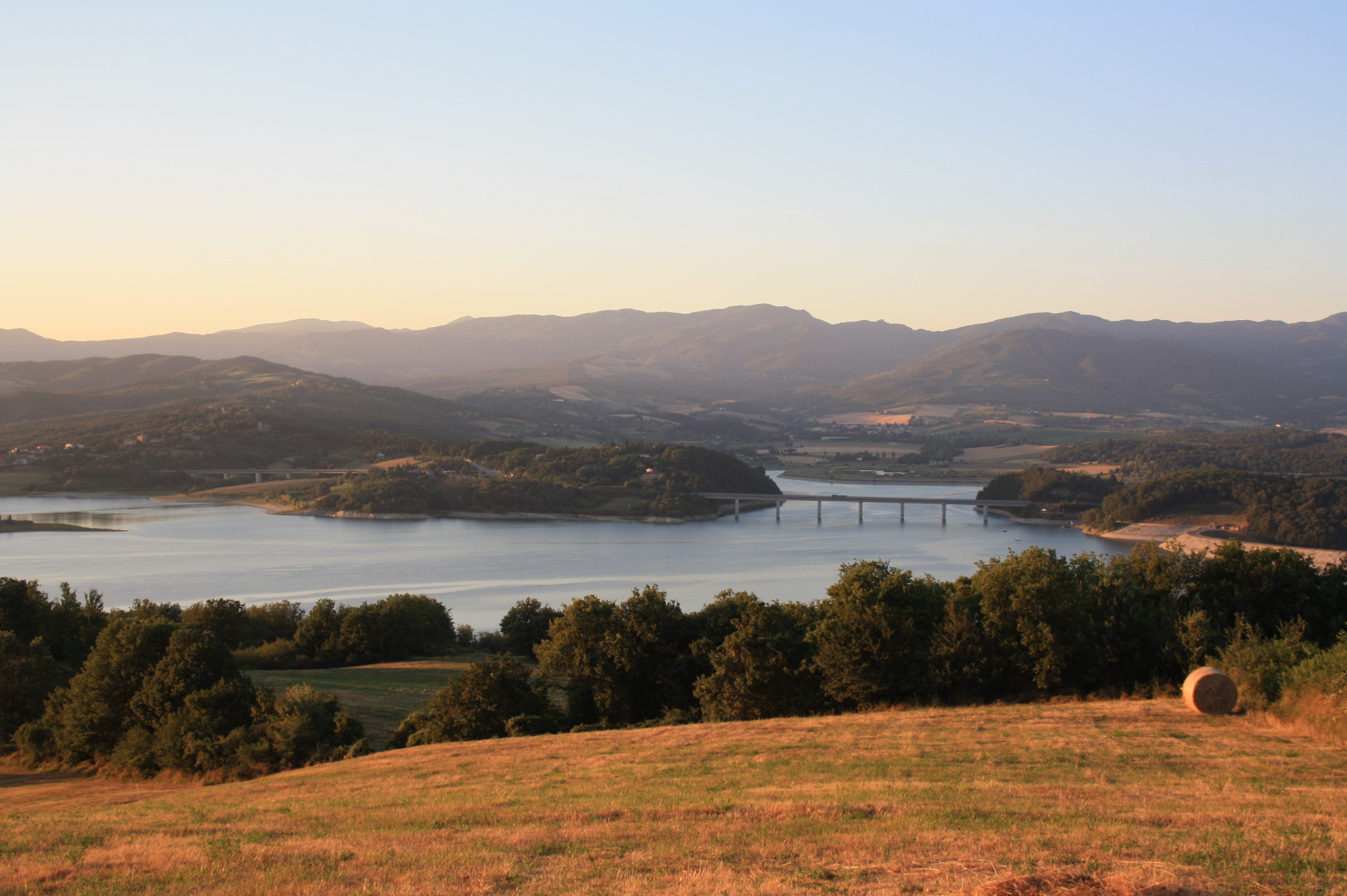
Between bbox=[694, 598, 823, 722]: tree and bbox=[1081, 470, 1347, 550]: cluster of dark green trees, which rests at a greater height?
bbox=[694, 598, 823, 722]: tree

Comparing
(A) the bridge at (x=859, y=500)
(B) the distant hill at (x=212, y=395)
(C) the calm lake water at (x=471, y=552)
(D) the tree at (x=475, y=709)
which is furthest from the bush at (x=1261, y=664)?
(B) the distant hill at (x=212, y=395)

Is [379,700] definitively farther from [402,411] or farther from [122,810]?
[402,411]

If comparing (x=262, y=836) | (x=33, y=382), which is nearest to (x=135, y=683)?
(x=262, y=836)

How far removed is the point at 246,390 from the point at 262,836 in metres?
150

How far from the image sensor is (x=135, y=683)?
1486 centimetres

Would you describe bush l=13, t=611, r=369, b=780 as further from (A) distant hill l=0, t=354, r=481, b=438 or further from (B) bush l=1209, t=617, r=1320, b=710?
→ (A) distant hill l=0, t=354, r=481, b=438

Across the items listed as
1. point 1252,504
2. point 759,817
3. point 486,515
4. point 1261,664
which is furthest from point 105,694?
point 1252,504

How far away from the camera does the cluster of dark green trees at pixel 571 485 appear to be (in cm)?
7525

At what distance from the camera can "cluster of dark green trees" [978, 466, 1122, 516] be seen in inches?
2869

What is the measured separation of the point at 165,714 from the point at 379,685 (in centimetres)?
653

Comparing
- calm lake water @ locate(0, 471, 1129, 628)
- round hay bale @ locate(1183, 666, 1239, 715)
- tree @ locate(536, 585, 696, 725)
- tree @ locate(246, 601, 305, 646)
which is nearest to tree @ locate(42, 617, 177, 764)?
tree @ locate(536, 585, 696, 725)

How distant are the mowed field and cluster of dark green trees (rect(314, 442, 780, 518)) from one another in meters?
61.3

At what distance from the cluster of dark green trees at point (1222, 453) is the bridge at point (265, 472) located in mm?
70807

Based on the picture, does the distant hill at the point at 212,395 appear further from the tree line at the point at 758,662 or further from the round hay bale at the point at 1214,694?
the round hay bale at the point at 1214,694
